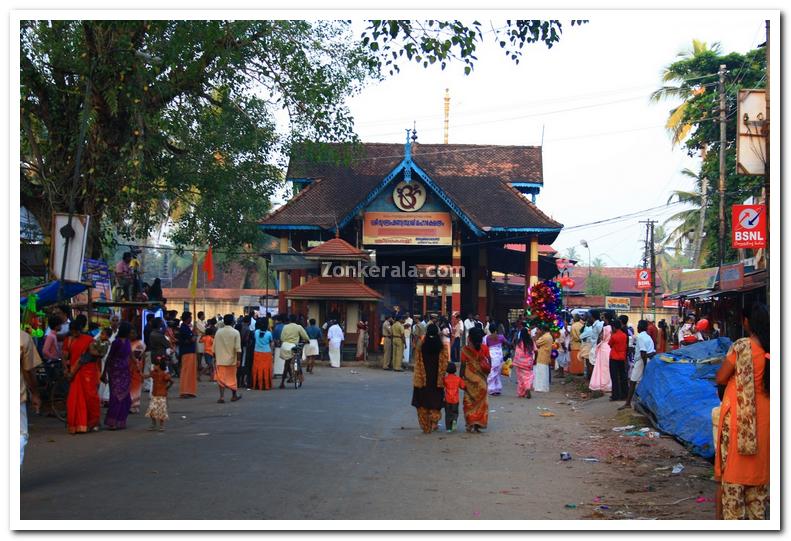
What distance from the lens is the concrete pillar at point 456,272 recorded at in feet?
114

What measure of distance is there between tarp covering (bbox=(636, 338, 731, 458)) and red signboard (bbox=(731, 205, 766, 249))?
5711 mm

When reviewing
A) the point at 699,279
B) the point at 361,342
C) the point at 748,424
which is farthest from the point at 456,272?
the point at 748,424

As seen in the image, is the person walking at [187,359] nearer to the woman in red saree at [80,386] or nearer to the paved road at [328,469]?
the paved road at [328,469]

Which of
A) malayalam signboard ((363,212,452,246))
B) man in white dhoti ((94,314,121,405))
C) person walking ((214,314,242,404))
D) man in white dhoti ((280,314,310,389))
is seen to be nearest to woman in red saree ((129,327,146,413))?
man in white dhoti ((94,314,121,405))

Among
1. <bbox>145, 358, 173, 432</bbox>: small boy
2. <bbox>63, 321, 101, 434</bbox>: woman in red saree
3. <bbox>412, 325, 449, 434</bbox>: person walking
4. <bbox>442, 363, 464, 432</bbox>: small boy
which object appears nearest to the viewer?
<bbox>63, 321, 101, 434</bbox>: woman in red saree

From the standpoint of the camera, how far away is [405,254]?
37.7 metres

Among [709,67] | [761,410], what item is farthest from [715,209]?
[761,410]

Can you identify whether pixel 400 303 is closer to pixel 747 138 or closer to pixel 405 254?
pixel 405 254

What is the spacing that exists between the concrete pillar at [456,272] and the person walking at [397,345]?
20.7 ft

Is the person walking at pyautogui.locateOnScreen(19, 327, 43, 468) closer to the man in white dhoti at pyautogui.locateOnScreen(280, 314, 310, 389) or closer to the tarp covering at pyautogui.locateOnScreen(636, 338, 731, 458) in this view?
the tarp covering at pyautogui.locateOnScreen(636, 338, 731, 458)

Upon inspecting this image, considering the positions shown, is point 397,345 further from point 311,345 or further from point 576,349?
point 576,349

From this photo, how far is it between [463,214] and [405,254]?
4228 millimetres

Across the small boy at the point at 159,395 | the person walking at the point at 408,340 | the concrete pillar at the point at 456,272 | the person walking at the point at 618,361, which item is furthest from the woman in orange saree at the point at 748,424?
the concrete pillar at the point at 456,272

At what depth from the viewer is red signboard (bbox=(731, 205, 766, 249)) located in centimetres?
1939
